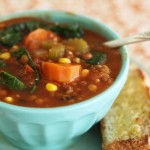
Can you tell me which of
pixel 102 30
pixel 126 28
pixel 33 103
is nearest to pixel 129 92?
pixel 102 30

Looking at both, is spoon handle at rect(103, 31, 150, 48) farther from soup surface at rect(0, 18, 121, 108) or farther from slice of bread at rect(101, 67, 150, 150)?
slice of bread at rect(101, 67, 150, 150)

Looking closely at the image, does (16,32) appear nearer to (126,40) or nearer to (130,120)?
(126,40)

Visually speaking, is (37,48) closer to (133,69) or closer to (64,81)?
(64,81)

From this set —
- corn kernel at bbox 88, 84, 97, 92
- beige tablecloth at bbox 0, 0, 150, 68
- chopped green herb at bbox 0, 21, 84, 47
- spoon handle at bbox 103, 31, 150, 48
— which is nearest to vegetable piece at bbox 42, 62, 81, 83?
corn kernel at bbox 88, 84, 97, 92

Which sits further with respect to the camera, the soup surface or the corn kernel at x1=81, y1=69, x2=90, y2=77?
the corn kernel at x1=81, y1=69, x2=90, y2=77

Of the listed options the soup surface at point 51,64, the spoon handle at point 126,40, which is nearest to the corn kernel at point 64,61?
the soup surface at point 51,64

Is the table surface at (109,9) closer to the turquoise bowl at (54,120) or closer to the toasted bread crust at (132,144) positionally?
the turquoise bowl at (54,120)

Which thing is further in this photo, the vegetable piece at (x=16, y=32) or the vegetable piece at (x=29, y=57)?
the vegetable piece at (x=16, y=32)
